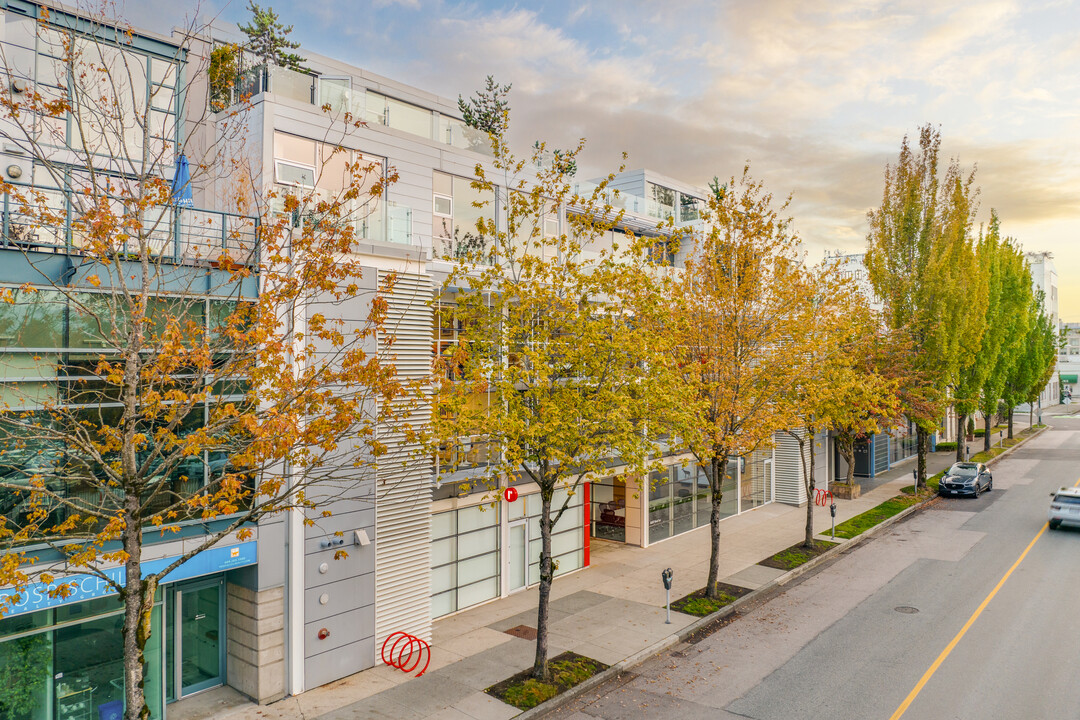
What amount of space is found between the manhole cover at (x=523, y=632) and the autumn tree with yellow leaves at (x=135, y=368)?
508 cm

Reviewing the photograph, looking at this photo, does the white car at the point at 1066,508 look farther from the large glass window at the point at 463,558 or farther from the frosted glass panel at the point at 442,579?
the frosted glass panel at the point at 442,579

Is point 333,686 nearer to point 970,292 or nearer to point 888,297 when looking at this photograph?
point 888,297

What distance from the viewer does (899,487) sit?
111ft

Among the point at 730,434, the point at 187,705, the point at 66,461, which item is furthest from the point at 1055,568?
the point at 66,461

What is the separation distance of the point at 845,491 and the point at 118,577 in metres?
29.2

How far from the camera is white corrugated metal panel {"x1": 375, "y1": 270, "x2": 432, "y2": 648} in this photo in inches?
556

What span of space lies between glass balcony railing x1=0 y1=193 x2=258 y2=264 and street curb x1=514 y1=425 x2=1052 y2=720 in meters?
9.01

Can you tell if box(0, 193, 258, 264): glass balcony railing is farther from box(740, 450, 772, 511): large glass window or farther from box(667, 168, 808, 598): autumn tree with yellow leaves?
box(740, 450, 772, 511): large glass window

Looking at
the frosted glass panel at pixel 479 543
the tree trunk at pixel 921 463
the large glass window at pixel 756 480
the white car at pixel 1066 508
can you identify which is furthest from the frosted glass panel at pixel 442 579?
the tree trunk at pixel 921 463

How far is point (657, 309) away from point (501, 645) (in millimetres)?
7905

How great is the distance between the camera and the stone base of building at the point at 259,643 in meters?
12.3

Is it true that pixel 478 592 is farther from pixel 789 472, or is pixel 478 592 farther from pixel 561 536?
pixel 789 472

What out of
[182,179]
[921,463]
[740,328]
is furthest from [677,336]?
[921,463]

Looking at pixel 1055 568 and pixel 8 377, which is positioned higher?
pixel 8 377
